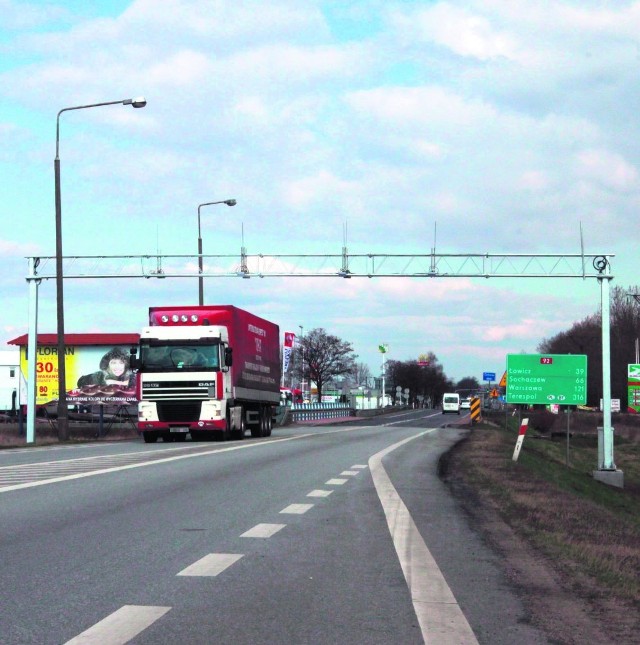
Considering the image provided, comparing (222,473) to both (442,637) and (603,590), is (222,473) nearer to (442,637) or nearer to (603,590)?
(603,590)

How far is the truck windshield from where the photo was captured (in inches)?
1296

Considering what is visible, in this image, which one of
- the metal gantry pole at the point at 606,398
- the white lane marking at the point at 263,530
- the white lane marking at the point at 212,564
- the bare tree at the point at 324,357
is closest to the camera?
the white lane marking at the point at 212,564

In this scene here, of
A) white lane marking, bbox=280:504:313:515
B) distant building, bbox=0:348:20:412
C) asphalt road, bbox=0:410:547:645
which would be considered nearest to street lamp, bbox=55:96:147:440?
asphalt road, bbox=0:410:547:645

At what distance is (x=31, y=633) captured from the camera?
5.92 metres

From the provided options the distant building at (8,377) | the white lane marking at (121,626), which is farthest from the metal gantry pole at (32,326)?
the distant building at (8,377)

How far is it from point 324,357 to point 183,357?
109275 millimetres

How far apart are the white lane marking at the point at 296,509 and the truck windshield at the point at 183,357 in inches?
786

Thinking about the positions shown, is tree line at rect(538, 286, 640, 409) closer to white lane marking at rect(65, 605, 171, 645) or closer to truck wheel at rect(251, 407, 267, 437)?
truck wheel at rect(251, 407, 267, 437)

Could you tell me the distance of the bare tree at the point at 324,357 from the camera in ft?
466

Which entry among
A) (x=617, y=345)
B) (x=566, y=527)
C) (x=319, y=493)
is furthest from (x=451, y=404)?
→ (x=566, y=527)

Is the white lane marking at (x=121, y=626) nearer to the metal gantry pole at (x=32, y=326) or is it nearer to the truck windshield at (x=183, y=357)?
the truck windshield at (x=183, y=357)

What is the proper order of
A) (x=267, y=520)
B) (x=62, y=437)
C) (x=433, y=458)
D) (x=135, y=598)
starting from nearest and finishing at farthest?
(x=135, y=598), (x=267, y=520), (x=433, y=458), (x=62, y=437)

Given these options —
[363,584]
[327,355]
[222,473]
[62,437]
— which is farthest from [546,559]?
[327,355]

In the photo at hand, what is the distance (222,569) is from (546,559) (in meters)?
2.76
